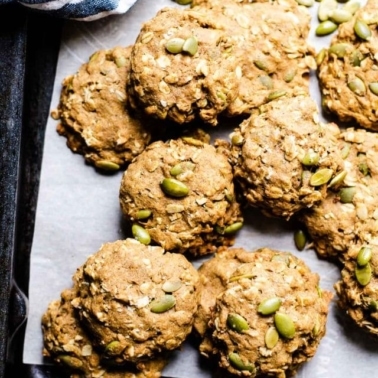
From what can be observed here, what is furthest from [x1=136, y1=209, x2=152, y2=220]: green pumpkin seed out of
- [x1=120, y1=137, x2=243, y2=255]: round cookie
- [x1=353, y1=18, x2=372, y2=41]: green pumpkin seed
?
[x1=353, y1=18, x2=372, y2=41]: green pumpkin seed

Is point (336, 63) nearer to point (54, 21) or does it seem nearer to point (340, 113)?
point (340, 113)

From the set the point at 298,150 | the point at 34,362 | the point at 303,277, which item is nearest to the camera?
the point at 298,150

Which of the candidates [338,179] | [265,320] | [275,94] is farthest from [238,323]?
[275,94]

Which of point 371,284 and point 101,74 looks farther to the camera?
point 101,74

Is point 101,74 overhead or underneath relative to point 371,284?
overhead

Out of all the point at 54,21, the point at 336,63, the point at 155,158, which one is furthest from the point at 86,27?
the point at 336,63

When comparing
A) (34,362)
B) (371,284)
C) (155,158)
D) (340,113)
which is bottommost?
(34,362)
